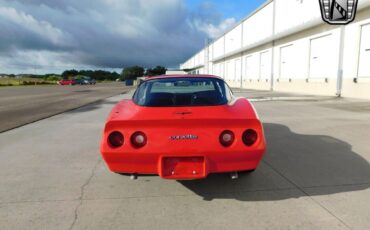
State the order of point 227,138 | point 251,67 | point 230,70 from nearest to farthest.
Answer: point 227,138 < point 251,67 < point 230,70

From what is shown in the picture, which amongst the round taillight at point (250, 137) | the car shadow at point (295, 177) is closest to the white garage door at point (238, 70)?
the car shadow at point (295, 177)

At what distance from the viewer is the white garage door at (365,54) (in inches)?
634

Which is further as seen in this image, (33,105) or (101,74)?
(101,74)

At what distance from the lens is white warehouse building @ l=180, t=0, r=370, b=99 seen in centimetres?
1688

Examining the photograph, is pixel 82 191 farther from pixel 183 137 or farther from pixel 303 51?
pixel 303 51

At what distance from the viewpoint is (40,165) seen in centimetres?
498

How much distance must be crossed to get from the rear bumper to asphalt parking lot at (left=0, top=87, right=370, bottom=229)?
416 millimetres

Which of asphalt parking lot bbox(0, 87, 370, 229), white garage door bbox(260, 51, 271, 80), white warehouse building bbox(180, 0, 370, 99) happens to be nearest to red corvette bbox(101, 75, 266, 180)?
asphalt parking lot bbox(0, 87, 370, 229)

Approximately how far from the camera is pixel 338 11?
56.9 ft

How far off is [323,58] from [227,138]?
1942cm

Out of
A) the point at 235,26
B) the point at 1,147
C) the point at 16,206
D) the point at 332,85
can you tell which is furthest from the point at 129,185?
the point at 235,26

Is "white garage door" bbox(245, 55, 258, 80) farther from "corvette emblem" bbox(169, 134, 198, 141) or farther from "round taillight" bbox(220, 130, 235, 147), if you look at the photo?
"corvette emblem" bbox(169, 134, 198, 141)

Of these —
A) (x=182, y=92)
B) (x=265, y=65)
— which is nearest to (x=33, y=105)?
(x=182, y=92)

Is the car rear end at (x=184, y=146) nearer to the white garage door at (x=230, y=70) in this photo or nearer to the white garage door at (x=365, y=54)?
the white garage door at (x=365, y=54)
